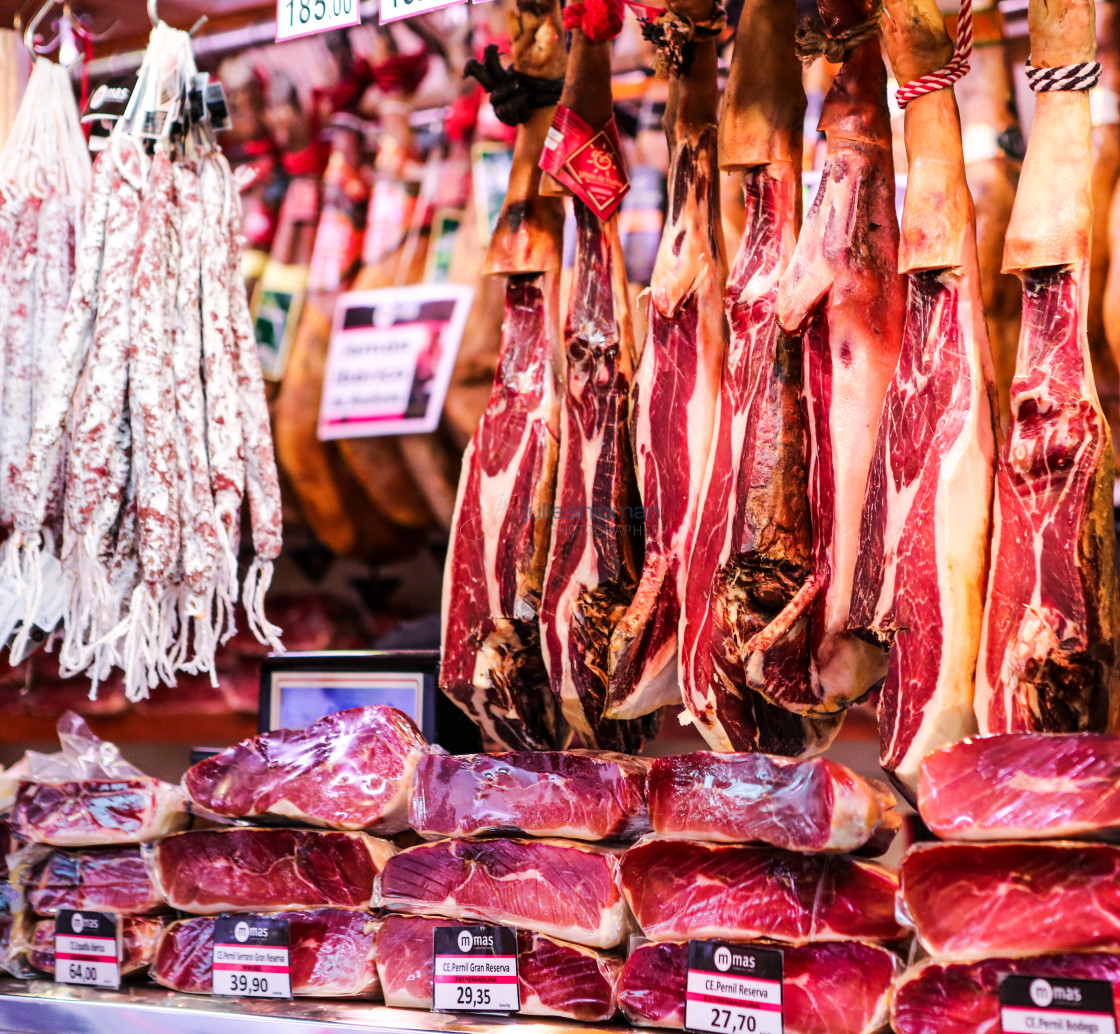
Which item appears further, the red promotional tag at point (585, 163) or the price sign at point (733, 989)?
the red promotional tag at point (585, 163)

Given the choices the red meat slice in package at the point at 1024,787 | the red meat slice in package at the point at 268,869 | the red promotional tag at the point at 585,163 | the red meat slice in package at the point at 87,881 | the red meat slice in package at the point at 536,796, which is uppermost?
the red promotional tag at the point at 585,163

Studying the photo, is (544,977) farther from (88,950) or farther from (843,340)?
(843,340)

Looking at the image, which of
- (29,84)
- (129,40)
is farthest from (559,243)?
(129,40)

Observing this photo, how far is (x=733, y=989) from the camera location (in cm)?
186

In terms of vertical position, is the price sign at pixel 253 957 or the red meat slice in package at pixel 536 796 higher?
the red meat slice in package at pixel 536 796

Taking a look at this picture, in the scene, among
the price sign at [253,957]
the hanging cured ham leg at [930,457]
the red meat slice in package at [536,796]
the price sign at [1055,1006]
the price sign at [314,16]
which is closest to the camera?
the price sign at [1055,1006]

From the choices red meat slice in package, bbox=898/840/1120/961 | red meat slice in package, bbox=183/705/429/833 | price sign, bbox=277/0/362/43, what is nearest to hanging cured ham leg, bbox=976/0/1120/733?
red meat slice in package, bbox=898/840/1120/961

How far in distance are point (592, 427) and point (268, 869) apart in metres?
1.02

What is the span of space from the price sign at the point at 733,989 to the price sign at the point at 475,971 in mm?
322

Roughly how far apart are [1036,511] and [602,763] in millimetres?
820

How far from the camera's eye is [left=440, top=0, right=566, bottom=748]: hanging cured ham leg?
236cm

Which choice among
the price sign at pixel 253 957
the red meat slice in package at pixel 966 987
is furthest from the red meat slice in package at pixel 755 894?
the price sign at pixel 253 957

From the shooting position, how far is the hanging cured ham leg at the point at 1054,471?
5.72 feet

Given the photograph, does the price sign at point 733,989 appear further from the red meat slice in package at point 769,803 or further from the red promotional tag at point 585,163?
the red promotional tag at point 585,163
